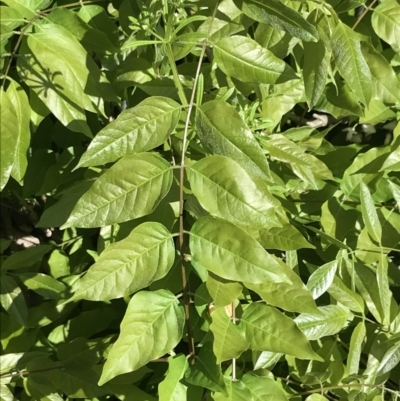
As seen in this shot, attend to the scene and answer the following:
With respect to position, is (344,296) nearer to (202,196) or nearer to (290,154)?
(290,154)

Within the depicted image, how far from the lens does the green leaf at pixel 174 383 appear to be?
822mm

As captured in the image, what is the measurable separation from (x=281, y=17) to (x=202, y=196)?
0.31 meters

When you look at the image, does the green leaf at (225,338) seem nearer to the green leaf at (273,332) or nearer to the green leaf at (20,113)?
the green leaf at (273,332)

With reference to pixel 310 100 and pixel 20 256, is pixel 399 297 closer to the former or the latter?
pixel 310 100

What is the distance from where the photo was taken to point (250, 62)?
849mm

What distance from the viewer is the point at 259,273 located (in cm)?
70

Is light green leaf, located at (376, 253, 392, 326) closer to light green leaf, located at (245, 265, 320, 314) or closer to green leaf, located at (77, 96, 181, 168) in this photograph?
light green leaf, located at (245, 265, 320, 314)

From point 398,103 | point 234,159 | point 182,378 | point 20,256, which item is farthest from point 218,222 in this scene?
point 20,256

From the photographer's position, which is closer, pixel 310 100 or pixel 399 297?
pixel 310 100

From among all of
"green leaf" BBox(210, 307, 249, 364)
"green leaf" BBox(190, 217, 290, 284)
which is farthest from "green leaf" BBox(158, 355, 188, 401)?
"green leaf" BBox(190, 217, 290, 284)

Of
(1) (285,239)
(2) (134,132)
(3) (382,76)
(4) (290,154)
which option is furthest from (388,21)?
(2) (134,132)

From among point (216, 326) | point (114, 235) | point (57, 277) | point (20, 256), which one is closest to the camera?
point (216, 326)

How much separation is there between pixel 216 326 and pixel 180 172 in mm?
246

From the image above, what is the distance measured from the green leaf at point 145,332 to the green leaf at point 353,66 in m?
0.48
